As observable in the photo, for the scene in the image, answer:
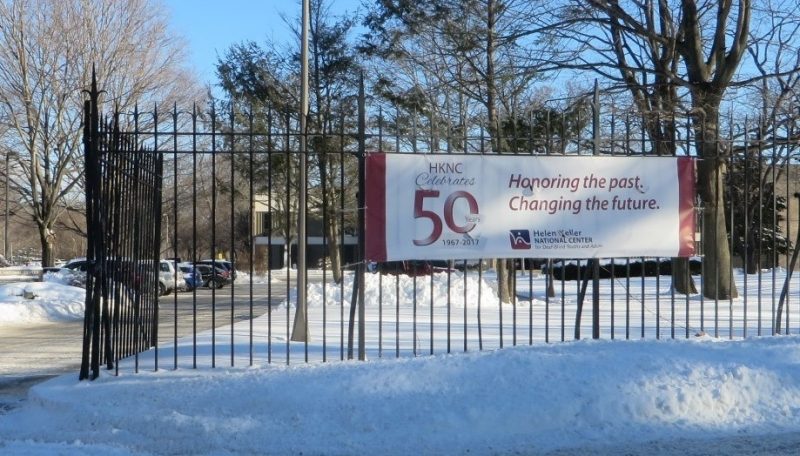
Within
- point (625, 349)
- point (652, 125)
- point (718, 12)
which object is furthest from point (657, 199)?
point (718, 12)

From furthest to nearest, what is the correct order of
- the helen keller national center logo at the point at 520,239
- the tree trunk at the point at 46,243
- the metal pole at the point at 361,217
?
the tree trunk at the point at 46,243
the helen keller national center logo at the point at 520,239
the metal pole at the point at 361,217

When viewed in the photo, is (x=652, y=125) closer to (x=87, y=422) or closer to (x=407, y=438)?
(x=407, y=438)

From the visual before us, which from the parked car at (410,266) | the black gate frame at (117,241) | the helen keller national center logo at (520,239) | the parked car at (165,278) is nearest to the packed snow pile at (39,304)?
the parked car at (410,266)

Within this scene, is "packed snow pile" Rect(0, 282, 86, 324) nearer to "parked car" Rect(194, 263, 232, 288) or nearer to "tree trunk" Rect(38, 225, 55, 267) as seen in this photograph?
"tree trunk" Rect(38, 225, 55, 267)

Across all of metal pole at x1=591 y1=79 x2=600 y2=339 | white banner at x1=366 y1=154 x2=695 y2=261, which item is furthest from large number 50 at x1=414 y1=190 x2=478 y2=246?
metal pole at x1=591 y1=79 x2=600 y2=339

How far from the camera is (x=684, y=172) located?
963cm

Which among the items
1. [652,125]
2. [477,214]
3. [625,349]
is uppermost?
[652,125]

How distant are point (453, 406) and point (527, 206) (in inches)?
105

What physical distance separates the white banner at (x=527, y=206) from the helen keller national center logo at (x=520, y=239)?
1cm

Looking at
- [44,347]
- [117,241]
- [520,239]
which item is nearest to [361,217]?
[520,239]

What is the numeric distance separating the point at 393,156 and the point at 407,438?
3059mm

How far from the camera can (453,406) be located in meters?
7.47

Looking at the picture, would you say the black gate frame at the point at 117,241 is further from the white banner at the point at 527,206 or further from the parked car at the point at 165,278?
the parked car at the point at 165,278

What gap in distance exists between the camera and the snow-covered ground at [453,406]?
7102mm
